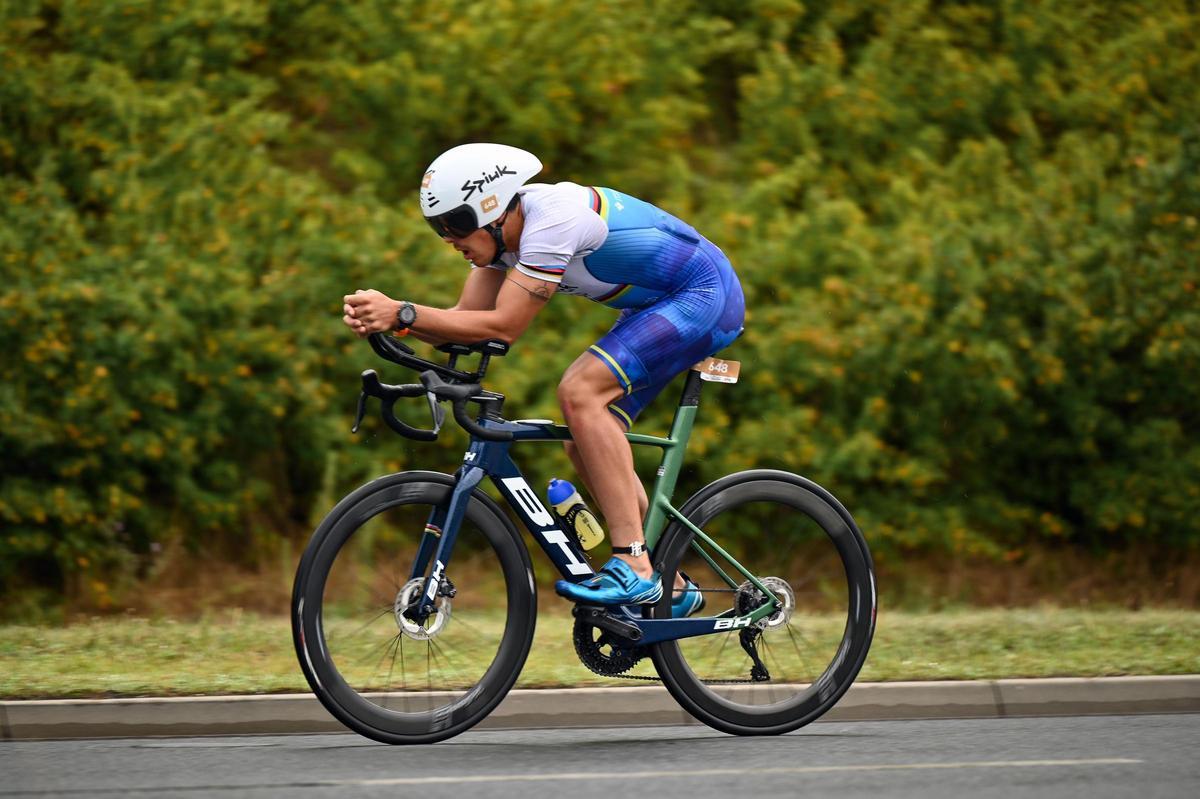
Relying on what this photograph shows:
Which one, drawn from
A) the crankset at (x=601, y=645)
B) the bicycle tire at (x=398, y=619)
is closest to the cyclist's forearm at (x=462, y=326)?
the bicycle tire at (x=398, y=619)

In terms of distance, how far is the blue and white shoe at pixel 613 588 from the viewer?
584 centimetres

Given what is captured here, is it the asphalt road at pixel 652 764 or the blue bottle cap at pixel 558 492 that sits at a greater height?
the blue bottle cap at pixel 558 492

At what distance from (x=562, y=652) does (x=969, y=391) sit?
5290mm

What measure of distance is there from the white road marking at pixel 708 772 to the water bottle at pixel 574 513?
933 millimetres

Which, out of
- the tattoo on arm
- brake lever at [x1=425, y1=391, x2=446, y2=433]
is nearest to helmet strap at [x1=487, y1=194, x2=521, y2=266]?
the tattoo on arm

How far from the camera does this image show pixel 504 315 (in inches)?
221

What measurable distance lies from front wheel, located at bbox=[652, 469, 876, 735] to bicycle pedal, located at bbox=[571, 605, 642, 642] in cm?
19

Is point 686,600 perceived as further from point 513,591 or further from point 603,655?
point 513,591

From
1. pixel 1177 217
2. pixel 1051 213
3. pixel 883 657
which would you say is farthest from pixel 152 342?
pixel 1177 217

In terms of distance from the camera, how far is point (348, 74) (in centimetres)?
1323

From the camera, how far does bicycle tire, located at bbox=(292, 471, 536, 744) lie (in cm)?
558

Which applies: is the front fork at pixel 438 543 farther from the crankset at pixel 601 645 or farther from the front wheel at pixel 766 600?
the front wheel at pixel 766 600

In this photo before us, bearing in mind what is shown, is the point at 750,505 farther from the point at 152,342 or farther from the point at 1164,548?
the point at 1164,548

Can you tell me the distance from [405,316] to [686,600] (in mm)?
1563
